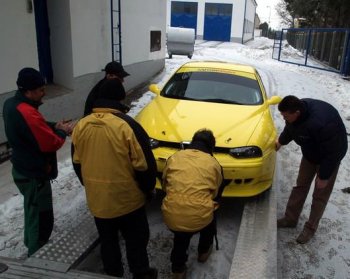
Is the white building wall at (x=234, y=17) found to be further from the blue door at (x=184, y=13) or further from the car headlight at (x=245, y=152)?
the car headlight at (x=245, y=152)

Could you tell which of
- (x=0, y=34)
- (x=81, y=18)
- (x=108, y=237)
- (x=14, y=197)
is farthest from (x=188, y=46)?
(x=108, y=237)

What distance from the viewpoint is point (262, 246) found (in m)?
3.58

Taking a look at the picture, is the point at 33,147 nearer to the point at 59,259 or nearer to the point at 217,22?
the point at 59,259

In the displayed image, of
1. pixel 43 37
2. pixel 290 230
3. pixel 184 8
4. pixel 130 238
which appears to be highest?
pixel 184 8

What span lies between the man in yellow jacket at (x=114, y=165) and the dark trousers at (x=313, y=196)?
203 cm

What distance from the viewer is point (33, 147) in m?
3.06

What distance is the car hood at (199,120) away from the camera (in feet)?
14.2

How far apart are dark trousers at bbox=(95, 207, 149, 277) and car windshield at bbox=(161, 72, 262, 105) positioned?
288 centimetres

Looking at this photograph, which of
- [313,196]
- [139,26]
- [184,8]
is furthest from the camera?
[184,8]

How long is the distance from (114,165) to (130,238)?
69 centimetres

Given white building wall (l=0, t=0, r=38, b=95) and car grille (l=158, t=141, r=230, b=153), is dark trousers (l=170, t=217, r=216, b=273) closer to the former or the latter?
car grille (l=158, t=141, r=230, b=153)

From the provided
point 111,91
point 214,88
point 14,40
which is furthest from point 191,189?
point 14,40

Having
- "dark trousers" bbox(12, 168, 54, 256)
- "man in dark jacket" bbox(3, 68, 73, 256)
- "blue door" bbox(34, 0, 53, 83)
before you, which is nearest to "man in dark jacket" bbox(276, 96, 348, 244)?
"man in dark jacket" bbox(3, 68, 73, 256)

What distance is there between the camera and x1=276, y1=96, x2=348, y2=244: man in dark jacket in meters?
3.59
